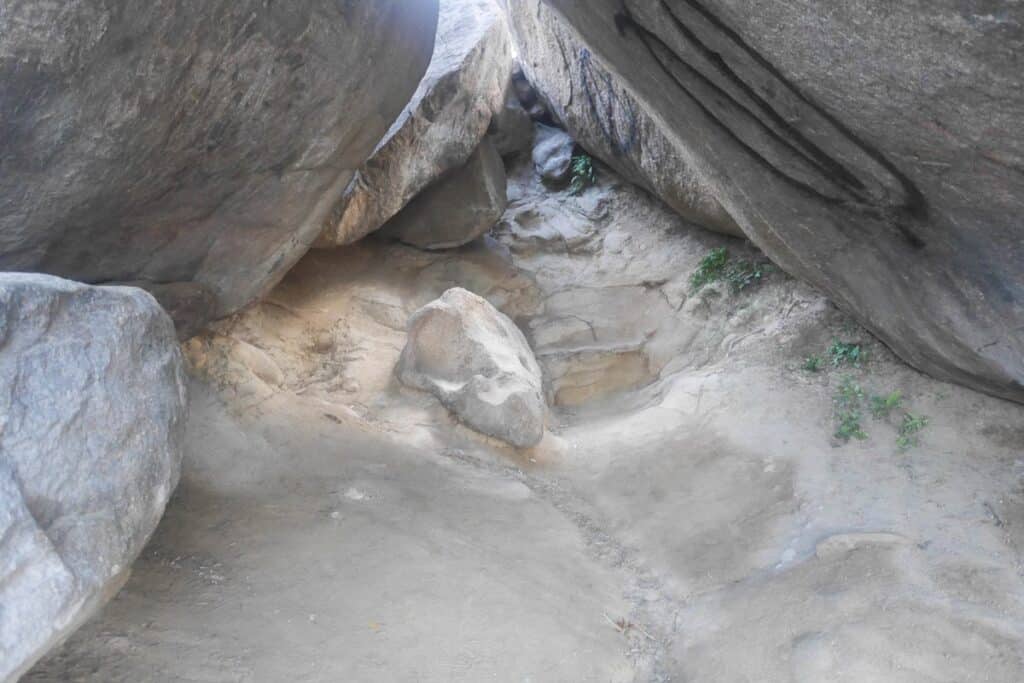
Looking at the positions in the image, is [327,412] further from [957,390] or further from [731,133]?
[957,390]

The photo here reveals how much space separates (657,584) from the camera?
15.2 feet

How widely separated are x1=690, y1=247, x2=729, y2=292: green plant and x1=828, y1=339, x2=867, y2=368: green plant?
1.86 meters

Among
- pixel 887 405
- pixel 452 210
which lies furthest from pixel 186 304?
pixel 887 405

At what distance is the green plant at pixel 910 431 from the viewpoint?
498cm

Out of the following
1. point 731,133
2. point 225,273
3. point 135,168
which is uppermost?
point 135,168

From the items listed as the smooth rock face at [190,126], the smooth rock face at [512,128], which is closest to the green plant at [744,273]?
the smooth rock face at [190,126]

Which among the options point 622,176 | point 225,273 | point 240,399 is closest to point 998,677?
point 240,399

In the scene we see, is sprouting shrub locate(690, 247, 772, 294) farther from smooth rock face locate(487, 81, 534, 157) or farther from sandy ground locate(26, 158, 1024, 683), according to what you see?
smooth rock face locate(487, 81, 534, 157)

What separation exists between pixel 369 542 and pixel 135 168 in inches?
91.1

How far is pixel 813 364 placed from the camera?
6.01 metres

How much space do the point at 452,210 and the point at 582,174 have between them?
2916mm

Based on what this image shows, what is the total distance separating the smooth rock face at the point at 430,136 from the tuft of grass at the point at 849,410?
14.6 ft

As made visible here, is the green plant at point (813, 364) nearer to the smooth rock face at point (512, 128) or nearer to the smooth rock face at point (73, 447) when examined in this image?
the smooth rock face at point (73, 447)

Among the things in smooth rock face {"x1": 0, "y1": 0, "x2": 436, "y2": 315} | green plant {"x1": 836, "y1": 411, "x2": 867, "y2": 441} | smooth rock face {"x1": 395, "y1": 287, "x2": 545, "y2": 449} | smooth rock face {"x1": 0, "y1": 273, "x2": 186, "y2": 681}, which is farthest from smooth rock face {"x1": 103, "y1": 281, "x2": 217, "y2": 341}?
green plant {"x1": 836, "y1": 411, "x2": 867, "y2": 441}
